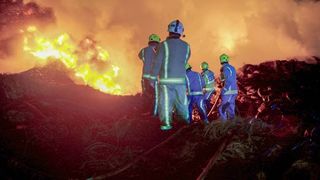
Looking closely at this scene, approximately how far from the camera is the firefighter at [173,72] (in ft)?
25.2

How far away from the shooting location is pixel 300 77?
462 inches

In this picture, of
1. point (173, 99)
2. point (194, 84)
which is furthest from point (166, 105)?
point (194, 84)

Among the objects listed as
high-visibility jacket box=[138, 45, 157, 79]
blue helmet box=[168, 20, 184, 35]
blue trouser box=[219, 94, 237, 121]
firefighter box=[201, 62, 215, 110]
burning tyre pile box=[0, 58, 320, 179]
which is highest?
blue helmet box=[168, 20, 184, 35]

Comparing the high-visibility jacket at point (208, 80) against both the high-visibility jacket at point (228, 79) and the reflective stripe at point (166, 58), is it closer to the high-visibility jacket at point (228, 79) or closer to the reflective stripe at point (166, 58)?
the high-visibility jacket at point (228, 79)

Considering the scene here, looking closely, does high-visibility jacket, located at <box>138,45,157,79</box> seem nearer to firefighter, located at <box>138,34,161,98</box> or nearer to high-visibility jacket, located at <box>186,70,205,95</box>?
firefighter, located at <box>138,34,161,98</box>

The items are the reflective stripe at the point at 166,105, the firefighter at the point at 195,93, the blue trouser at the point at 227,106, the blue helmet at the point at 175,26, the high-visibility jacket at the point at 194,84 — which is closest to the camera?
the reflective stripe at the point at 166,105

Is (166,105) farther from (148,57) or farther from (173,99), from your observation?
(148,57)

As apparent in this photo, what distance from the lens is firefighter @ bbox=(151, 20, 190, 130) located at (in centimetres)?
767

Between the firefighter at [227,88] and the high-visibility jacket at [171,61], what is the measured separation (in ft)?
9.55

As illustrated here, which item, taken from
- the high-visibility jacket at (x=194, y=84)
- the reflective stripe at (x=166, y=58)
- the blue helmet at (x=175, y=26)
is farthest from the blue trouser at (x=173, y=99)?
the high-visibility jacket at (x=194, y=84)

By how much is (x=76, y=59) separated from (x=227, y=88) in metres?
6.07

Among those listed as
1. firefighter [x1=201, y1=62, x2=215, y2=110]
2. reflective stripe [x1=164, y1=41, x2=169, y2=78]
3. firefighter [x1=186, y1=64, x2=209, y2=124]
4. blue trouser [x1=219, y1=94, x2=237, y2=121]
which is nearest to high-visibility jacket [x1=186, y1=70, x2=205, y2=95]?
firefighter [x1=186, y1=64, x2=209, y2=124]

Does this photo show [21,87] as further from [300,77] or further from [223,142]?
[300,77]

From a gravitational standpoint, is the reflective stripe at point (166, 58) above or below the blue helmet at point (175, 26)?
below
